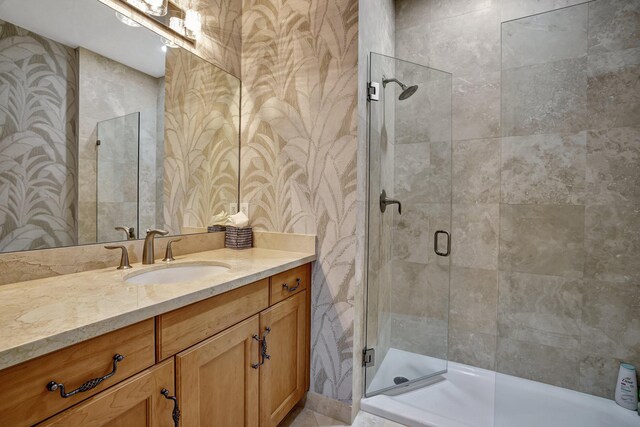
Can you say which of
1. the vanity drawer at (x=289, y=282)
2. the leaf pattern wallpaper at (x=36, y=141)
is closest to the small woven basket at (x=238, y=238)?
the vanity drawer at (x=289, y=282)

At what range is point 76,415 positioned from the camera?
0.65 metres

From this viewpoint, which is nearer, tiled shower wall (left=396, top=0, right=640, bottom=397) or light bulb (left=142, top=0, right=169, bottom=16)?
light bulb (left=142, top=0, right=169, bottom=16)

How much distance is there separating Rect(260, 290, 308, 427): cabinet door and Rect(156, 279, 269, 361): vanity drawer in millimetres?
106

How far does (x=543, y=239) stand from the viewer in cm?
168

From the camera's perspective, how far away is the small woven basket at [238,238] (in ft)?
5.74

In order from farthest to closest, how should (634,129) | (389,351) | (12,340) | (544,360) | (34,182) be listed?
(389,351), (544,360), (634,129), (34,182), (12,340)

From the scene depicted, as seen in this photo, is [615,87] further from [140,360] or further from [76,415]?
[76,415]

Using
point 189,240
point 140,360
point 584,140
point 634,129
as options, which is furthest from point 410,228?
point 140,360

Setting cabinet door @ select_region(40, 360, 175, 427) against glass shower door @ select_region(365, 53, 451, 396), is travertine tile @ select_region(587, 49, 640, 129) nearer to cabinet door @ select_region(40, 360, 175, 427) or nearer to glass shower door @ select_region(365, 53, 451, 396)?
glass shower door @ select_region(365, 53, 451, 396)

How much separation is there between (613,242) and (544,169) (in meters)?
0.51

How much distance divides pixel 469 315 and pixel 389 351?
0.64 meters

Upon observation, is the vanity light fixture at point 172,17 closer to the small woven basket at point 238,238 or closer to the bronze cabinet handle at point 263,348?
the small woven basket at point 238,238

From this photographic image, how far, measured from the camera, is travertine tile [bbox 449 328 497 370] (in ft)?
6.63

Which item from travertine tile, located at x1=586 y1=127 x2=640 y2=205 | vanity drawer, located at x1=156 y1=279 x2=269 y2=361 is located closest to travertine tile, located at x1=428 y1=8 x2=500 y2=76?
travertine tile, located at x1=586 y1=127 x2=640 y2=205
